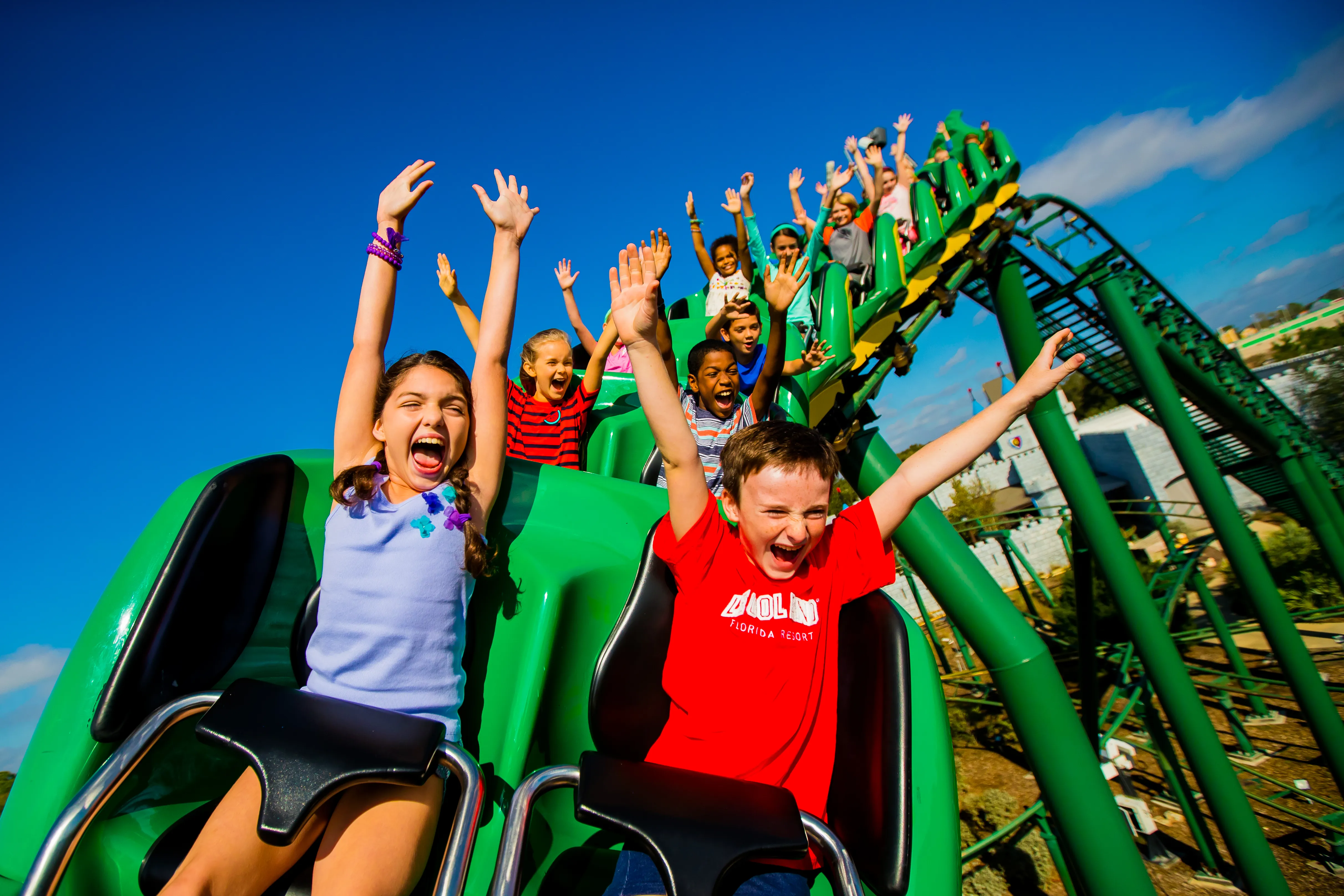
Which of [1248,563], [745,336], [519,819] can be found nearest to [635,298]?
[519,819]

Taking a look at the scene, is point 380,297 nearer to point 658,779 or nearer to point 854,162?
point 658,779

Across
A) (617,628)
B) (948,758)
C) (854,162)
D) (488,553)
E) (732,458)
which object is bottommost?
(948,758)

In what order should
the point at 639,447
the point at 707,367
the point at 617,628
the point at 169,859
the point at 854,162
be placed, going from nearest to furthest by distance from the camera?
the point at 169,859
the point at 617,628
the point at 707,367
the point at 639,447
the point at 854,162

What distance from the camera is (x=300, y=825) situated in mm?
757

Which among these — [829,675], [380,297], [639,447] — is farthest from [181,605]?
[639,447]

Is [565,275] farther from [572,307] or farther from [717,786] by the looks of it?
[717,786]

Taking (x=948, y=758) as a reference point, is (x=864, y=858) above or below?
below

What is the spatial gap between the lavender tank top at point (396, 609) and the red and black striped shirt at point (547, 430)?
3.49ft

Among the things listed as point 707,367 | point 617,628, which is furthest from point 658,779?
point 707,367

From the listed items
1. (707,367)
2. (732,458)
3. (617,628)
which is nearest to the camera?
(617,628)

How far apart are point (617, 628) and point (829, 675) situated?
1.36 feet

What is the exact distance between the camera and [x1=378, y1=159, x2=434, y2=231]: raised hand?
1423 mm

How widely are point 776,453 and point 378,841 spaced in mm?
855

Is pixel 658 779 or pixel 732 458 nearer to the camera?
pixel 658 779
